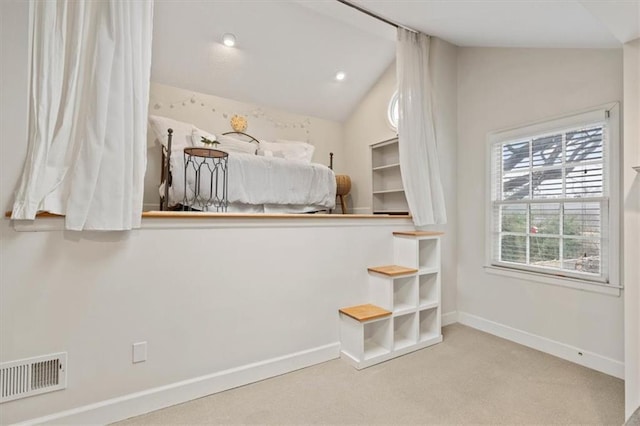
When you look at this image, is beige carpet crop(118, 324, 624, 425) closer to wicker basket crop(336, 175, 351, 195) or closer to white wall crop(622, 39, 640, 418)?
white wall crop(622, 39, 640, 418)

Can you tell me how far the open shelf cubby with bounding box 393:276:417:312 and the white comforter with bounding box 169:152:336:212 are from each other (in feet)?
4.25

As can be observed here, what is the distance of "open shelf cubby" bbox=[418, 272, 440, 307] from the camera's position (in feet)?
9.00

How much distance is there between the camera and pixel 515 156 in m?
2.87

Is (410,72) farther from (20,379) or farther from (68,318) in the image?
(20,379)

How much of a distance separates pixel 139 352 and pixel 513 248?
122 inches

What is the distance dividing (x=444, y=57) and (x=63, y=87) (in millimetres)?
3265

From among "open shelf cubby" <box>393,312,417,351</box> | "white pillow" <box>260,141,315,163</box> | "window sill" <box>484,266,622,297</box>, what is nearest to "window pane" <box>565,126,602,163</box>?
"window sill" <box>484,266,622,297</box>

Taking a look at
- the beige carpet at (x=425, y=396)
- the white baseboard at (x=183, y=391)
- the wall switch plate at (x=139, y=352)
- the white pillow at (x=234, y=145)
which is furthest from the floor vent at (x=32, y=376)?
the white pillow at (x=234, y=145)

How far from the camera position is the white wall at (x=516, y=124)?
2.29 meters

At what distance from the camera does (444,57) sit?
3.25m

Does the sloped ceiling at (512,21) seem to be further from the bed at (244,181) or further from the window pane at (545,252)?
the bed at (244,181)

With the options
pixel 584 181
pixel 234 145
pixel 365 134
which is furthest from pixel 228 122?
pixel 584 181

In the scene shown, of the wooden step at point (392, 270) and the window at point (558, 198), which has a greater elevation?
the window at point (558, 198)

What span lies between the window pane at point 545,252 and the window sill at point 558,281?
11cm
